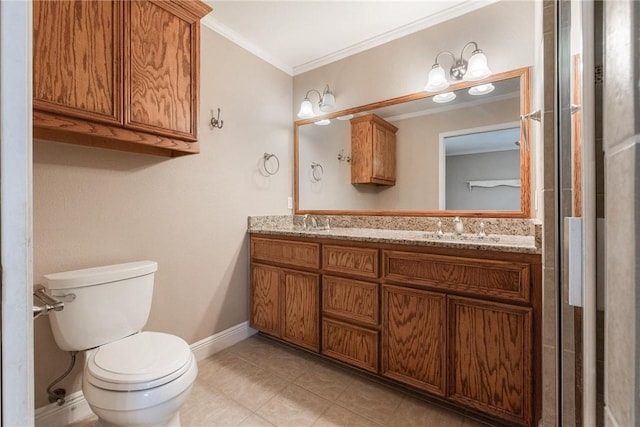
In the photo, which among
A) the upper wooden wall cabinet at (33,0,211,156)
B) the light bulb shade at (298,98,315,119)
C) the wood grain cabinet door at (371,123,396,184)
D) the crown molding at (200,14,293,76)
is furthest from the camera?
the light bulb shade at (298,98,315,119)

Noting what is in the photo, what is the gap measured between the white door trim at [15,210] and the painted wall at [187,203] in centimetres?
131

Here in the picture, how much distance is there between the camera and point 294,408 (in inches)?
63.2

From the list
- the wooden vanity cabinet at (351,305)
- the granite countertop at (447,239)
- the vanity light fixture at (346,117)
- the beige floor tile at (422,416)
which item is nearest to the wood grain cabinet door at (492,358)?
the beige floor tile at (422,416)

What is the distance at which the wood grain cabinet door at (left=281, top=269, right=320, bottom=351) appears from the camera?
199 cm

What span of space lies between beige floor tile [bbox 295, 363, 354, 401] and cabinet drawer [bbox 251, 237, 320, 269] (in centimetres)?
69

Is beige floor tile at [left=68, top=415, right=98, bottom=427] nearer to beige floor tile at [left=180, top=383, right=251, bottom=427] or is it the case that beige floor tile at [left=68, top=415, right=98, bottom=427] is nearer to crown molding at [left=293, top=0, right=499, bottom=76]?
beige floor tile at [left=180, top=383, right=251, bottom=427]

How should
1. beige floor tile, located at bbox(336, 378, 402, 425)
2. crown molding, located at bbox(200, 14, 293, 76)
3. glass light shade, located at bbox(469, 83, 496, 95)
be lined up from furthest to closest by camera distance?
crown molding, located at bbox(200, 14, 293, 76), glass light shade, located at bbox(469, 83, 496, 95), beige floor tile, located at bbox(336, 378, 402, 425)

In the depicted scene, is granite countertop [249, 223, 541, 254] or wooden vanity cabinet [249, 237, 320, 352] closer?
granite countertop [249, 223, 541, 254]

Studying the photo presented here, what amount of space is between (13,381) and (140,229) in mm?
1657

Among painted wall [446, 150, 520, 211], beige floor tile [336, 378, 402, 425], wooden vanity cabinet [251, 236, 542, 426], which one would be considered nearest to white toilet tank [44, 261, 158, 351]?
wooden vanity cabinet [251, 236, 542, 426]

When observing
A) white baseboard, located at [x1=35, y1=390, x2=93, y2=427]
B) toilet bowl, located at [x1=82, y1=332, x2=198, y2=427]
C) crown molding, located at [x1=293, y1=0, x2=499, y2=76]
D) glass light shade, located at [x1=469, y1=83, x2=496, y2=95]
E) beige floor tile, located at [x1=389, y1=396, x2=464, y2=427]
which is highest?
crown molding, located at [x1=293, y1=0, x2=499, y2=76]

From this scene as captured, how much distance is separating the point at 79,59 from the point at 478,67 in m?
2.15

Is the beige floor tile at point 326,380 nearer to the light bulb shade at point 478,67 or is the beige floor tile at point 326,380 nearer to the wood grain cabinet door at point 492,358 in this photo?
the wood grain cabinet door at point 492,358

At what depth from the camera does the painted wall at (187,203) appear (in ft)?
4.80
